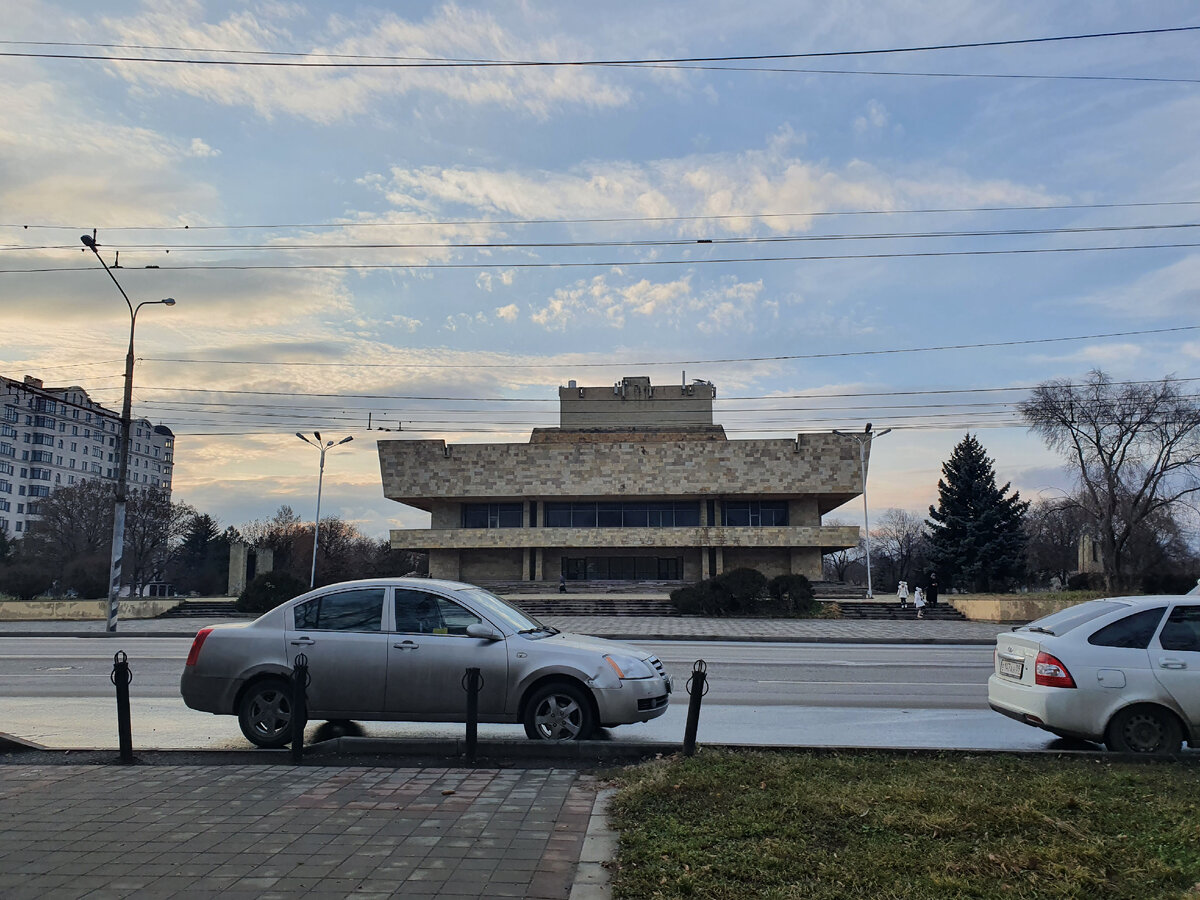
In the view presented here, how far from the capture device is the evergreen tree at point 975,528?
59.0 metres

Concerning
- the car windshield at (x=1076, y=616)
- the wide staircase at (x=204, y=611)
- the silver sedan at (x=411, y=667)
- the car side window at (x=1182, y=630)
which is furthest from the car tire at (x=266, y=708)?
the wide staircase at (x=204, y=611)

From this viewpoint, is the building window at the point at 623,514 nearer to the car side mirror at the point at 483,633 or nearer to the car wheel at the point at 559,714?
the car side mirror at the point at 483,633

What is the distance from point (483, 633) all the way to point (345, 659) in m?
1.37

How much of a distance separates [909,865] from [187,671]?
23.1ft

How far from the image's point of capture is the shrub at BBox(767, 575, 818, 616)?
→ 34438 mm

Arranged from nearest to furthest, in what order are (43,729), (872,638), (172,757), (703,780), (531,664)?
(703,780) < (172,757) < (531,664) < (43,729) < (872,638)

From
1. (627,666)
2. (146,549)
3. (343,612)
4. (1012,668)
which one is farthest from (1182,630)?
(146,549)

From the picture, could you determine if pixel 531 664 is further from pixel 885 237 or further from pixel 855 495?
A: pixel 855 495

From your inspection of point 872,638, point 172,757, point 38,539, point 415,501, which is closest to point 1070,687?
point 172,757

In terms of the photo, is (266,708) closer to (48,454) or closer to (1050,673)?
(1050,673)

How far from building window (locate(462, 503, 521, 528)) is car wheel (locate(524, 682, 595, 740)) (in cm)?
5267

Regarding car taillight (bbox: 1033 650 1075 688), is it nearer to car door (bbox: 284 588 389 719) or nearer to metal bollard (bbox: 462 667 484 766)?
metal bollard (bbox: 462 667 484 766)

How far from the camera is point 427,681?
845cm

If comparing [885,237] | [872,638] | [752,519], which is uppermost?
[885,237]
